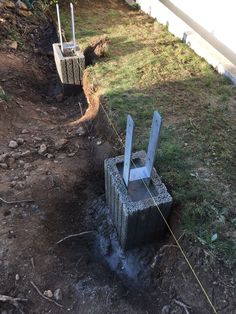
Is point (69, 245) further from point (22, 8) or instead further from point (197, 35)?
point (22, 8)

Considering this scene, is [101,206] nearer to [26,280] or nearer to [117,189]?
[117,189]

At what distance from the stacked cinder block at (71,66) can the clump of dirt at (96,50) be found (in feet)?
0.82

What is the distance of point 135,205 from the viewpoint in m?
2.92

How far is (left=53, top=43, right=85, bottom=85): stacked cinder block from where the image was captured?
5.41 meters

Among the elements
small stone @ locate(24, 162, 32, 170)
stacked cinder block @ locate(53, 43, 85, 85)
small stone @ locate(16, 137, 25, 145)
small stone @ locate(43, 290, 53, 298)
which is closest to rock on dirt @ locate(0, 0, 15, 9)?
stacked cinder block @ locate(53, 43, 85, 85)

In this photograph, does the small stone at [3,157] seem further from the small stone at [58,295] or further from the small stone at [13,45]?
the small stone at [13,45]

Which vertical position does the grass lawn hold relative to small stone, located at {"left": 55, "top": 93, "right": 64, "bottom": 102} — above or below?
above

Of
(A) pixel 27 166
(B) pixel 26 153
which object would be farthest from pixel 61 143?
(A) pixel 27 166

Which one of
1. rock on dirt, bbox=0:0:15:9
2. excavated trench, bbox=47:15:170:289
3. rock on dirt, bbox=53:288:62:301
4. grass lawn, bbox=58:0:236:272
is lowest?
excavated trench, bbox=47:15:170:289

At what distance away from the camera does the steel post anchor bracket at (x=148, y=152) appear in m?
2.56

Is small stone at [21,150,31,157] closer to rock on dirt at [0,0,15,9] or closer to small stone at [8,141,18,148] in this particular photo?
small stone at [8,141,18,148]

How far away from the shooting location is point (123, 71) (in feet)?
17.7

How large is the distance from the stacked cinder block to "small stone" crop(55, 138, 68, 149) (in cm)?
163

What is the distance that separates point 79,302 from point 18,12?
20.7ft
